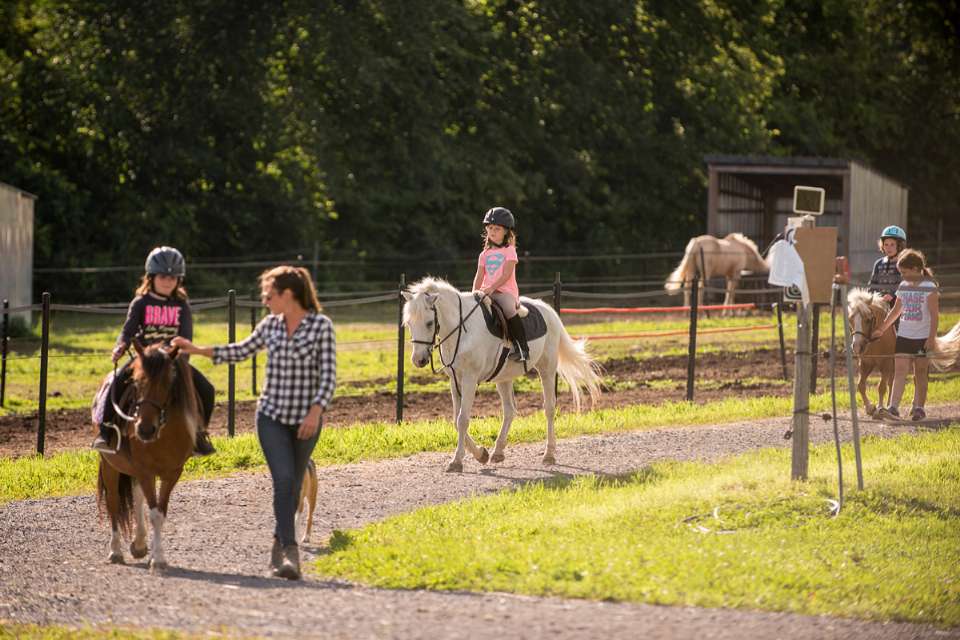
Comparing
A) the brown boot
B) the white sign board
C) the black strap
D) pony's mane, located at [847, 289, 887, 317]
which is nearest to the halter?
the black strap

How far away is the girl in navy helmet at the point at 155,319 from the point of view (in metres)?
8.80

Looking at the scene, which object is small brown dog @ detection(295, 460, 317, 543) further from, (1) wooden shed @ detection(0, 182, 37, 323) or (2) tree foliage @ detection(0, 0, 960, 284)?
(2) tree foliage @ detection(0, 0, 960, 284)

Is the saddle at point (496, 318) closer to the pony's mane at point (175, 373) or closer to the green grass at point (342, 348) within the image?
the pony's mane at point (175, 373)

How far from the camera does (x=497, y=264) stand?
12914 mm

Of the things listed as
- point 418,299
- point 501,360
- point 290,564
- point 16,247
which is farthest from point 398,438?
point 16,247

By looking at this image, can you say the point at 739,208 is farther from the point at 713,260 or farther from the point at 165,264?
the point at 165,264

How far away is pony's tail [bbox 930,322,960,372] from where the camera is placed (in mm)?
15336

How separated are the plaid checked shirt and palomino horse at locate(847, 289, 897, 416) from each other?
8923mm

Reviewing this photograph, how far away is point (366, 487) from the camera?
39.2ft

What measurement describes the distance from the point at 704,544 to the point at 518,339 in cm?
476

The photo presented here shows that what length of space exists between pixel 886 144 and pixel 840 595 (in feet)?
153

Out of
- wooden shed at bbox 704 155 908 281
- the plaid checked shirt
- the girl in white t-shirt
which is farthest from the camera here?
wooden shed at bbox 704 155 908 281

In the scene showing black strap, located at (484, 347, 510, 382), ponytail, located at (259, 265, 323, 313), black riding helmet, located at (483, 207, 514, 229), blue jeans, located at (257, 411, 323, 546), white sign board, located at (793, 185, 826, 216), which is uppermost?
white sign board, located at (793, 185, 826, 216)

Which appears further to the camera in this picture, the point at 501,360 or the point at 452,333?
the point at 501,360
